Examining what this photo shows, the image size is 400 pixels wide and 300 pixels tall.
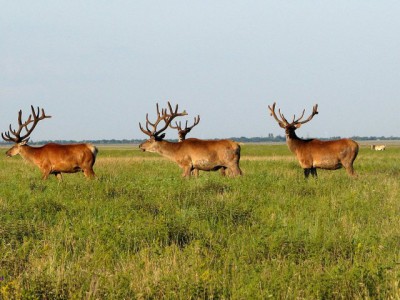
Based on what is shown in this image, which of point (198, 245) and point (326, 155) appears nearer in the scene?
point (198, 245)

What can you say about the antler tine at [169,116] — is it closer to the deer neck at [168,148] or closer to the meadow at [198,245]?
the deer neck at [168,148]

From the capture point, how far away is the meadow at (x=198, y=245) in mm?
4328

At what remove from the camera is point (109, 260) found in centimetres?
532

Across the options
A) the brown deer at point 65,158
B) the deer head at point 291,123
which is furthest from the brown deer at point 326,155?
the brown deer at point 65,158

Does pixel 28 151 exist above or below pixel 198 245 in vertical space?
above

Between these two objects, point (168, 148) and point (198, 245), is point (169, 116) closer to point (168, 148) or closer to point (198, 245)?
point (168, 148)

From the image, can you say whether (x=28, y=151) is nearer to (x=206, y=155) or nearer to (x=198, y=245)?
(x=206, y=155)

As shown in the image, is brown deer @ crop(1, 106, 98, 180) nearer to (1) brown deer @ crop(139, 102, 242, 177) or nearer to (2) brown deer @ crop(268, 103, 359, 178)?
(1) brown deer @ crop(139, 102, 242, 177)

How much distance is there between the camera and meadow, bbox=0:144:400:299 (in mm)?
4328

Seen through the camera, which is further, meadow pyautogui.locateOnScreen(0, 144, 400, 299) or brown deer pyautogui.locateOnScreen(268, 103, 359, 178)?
brown deer pyautogui.locateOnScreen(268, 103, 359, 178)

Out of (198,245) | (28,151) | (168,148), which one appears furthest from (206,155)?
(198,245)

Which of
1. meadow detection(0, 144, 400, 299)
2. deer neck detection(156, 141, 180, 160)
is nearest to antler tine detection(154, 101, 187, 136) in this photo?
deer neck detection(156, 141, 180, 160)

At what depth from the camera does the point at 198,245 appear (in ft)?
18.8

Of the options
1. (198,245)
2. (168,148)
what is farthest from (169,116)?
(198,245)
